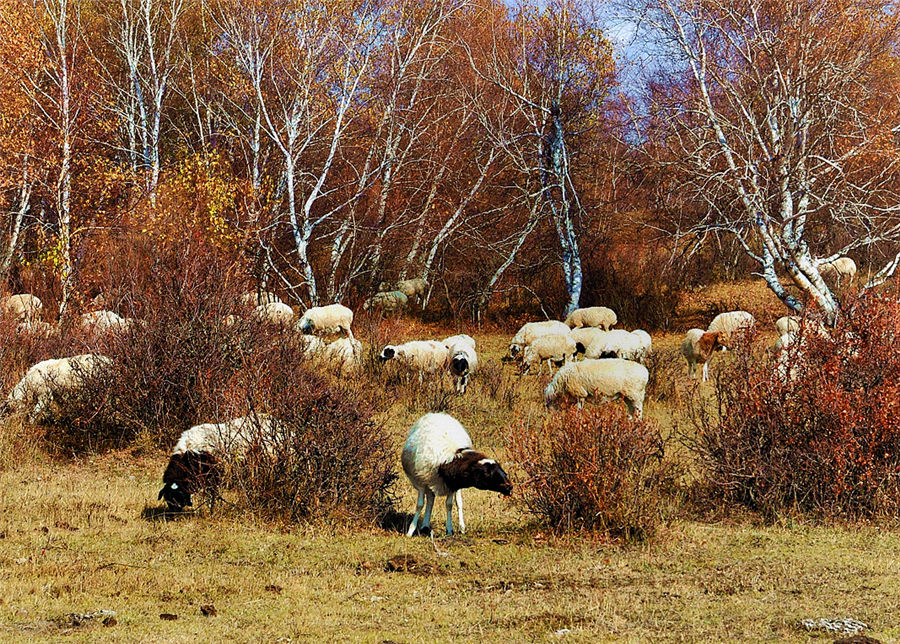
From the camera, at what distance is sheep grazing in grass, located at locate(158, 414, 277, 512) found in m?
9.24

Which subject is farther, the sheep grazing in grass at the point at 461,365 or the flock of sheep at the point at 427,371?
the sheep grazing in grass at the point at 461,365

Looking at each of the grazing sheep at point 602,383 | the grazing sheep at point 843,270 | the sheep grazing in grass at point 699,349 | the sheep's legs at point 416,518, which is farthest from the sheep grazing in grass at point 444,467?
the grazing sheep at point 843,270

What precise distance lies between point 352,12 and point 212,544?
1967cm

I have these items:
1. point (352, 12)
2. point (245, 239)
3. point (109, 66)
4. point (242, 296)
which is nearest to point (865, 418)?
point (242, 296)

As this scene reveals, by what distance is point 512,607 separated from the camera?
6.73 m

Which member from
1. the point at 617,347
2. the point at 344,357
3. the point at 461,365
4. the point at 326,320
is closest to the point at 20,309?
the point at 326,320

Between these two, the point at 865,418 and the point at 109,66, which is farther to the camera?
the point at 109,66

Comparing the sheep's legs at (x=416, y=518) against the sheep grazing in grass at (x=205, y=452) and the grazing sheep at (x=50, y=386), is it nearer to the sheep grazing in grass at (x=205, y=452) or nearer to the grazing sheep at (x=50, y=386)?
the sheep grazing in grass at (x=205, y=452)

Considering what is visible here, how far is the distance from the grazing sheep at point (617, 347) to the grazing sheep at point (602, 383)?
10.6 feet

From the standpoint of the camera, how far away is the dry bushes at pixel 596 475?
8648mm

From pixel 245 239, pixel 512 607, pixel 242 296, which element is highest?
pixel 245 239

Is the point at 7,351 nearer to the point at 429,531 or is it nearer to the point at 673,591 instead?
the point at 429,531

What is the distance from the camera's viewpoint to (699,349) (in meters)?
19.4

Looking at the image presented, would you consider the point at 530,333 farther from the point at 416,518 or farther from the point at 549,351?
the point at 416,518
